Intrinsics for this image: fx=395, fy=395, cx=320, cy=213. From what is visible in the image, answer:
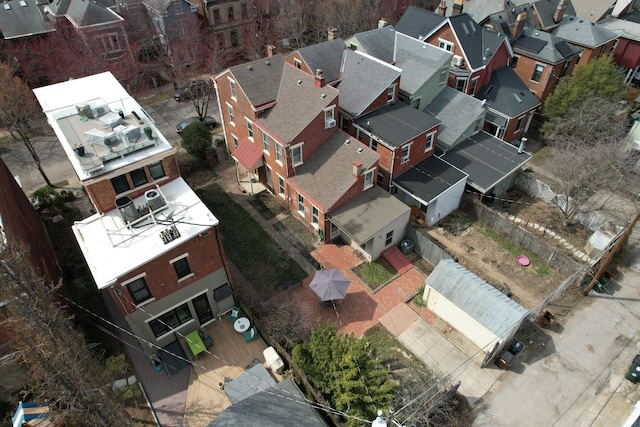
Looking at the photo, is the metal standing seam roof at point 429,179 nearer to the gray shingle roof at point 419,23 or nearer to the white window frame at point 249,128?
the white window frame at point 249,128

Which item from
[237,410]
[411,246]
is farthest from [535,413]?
[237,410]

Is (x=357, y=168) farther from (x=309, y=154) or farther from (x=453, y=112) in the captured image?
(x=453, y=112)

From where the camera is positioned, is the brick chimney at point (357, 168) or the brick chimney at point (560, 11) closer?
the brick chimney at point (357, 168)

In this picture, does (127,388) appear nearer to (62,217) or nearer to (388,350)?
(388,350)

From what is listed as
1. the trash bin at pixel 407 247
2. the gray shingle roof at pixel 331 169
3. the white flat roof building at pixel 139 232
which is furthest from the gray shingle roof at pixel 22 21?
the trash bin at pixel 407 247

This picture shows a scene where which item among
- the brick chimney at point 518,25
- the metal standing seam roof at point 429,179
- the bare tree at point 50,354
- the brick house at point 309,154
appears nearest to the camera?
the bare tree at point 50,354

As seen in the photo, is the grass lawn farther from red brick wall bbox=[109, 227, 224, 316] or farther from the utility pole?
the utility pole
